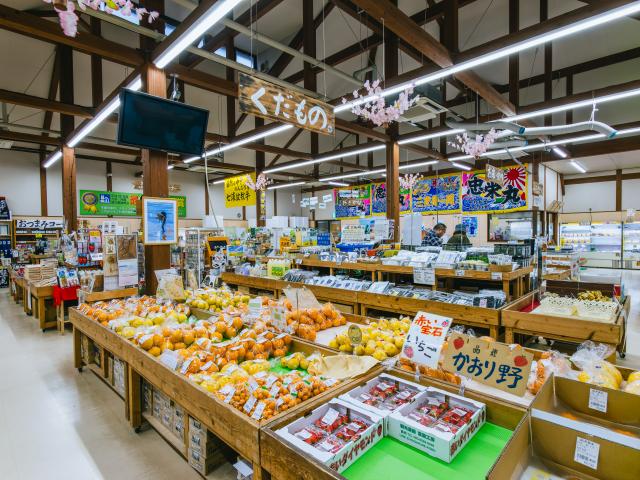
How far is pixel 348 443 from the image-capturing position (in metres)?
1.37

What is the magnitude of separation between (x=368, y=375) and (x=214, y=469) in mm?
1347

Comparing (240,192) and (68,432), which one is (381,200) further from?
(68,432)

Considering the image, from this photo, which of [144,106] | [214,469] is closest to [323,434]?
[214,469]

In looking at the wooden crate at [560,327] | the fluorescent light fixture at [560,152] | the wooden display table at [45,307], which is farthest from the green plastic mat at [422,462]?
the fluorescent light fixture at [560,152]

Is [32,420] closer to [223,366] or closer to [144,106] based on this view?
[223,366]

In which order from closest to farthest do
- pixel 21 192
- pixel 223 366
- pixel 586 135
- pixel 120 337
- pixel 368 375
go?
1. pixel 368 375
2. pixel 223 366
3. pixel 120 337
4. pixel 586 135
5. pixel 21 192

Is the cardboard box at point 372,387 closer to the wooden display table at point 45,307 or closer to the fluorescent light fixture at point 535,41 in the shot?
the fluorescent light fixture at point 535,41

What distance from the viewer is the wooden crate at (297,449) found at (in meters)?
1.23

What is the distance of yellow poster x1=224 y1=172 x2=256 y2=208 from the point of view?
10.9m

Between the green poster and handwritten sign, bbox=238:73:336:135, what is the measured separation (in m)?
11.4

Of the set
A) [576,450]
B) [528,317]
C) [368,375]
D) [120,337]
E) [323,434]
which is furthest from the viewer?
[528,317]

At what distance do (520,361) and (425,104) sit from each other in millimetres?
5499

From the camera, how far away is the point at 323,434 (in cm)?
153

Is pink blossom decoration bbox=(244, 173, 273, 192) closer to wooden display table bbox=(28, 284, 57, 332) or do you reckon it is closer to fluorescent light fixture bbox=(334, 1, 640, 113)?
fluorescent light fixture bbox=(334, 1, 640, 113)
